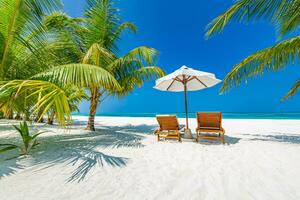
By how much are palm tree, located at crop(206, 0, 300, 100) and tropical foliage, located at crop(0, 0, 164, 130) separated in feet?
9.22

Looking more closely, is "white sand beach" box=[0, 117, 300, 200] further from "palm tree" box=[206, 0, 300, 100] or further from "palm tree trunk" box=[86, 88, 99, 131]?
"palm tree trunk" box=[86, 88, 99, 131]

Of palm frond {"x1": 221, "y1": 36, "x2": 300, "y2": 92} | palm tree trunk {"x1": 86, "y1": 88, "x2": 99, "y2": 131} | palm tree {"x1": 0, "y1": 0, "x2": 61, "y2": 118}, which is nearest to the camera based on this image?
palm tree {"x1": 0, "y1": 0, "x2": 61, "y2": 118}

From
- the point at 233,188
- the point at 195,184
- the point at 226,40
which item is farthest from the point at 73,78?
the point at 226,40

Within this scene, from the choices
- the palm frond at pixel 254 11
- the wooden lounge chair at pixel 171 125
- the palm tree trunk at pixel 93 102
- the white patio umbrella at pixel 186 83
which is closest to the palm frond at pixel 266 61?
the white patio umbrella at pixel 186 83

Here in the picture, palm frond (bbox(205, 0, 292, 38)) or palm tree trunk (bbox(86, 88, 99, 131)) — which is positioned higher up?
palm frond (bbox(205, 0, 292, 38))

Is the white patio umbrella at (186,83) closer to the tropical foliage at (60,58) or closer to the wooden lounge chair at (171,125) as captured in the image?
the wooden lounge chair at (171,125)

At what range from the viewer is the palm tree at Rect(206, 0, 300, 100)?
2.98 meters

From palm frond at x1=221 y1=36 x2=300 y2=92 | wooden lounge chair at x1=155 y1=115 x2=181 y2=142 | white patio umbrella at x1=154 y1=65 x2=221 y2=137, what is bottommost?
wooden lounge chair at x1=155 y1=115 x2=181 y2=142

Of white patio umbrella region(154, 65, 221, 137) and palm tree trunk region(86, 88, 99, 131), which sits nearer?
white patio umbrella region(154, 65, 221, 137)

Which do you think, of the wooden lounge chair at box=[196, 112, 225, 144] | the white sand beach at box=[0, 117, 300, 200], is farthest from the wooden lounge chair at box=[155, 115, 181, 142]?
the white sand beach at box=[0, 117, 300, 200]

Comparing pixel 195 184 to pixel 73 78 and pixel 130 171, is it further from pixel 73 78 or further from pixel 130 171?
pixel 73 78

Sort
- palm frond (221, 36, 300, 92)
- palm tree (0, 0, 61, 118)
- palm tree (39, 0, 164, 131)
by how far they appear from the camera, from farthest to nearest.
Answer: palm tree (39, 0, 164, 131), palm frond (221, 36, 300, 92), palm tree (0, 0, 61, 118)

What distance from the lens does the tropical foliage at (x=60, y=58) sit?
299cm

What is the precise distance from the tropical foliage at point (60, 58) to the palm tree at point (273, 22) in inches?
111
